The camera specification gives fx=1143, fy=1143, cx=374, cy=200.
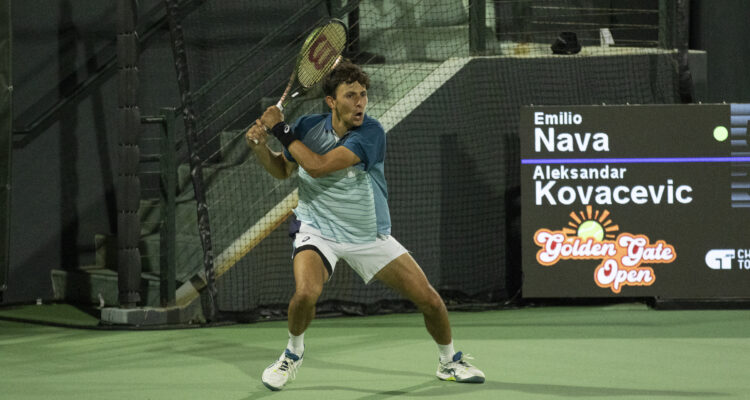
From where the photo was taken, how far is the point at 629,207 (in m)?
10.2

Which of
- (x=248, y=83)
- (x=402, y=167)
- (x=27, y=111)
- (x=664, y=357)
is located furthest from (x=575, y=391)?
(x=27, y=111)

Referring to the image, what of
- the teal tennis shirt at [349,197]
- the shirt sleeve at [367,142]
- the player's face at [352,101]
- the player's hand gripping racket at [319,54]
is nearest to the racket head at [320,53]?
the player's hand gripping racket at [319,54]

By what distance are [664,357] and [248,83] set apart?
549 cm

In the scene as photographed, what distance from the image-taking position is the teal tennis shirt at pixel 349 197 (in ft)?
22.2

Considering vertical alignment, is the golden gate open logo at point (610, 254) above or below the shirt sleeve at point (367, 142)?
below

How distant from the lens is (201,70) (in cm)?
1148

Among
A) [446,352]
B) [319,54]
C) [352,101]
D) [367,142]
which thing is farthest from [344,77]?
[446,352]

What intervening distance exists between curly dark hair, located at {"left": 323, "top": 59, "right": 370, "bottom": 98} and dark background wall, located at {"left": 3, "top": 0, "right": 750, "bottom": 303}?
5.36m

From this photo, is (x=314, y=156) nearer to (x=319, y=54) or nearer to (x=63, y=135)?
(x=319, y=54)

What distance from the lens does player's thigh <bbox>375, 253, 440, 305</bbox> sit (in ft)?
22.1

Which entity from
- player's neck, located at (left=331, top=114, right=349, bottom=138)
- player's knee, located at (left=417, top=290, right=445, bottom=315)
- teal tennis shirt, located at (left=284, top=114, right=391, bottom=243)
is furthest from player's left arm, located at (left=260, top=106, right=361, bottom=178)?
player's knee, located at (left=417, top=290, right=445, bottom=315)

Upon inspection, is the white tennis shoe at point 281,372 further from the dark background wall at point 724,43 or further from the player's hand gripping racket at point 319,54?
the dark background wall at point 724,43

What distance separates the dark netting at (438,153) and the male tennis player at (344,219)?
10.8 ft

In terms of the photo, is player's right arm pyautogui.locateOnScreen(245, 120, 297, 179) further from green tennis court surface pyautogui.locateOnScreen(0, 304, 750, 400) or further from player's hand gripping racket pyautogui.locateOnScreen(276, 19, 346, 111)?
green tennis court surface pyautogui.locateOnScreen(0, 304, 750, 400)
